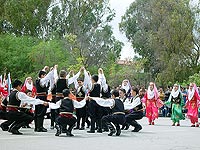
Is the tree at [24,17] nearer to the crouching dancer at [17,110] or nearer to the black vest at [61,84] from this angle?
the black vest at [61,84]

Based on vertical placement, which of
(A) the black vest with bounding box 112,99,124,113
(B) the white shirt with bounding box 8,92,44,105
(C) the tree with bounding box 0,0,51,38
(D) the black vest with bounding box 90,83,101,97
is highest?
(C) the tree with bounding box 0,0,51,38

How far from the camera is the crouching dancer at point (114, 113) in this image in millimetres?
14383

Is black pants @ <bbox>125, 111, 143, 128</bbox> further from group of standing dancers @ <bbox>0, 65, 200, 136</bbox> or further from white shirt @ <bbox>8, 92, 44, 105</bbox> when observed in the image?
white shirt @ <bbox>8, 92, 44, 105</bbox>

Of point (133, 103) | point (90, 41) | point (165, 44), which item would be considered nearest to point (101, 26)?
point (90, 41)

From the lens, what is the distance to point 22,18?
48.6 metres

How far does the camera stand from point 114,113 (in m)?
14.5

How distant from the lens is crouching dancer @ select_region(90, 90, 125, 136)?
14383 millimetres

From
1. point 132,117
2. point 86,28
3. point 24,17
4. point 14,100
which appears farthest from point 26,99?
point 86,28

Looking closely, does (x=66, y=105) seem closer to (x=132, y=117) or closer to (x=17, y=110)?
(x=17, y=110)

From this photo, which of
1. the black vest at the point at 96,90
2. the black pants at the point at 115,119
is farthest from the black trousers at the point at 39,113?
the black pants at the point at 115,119

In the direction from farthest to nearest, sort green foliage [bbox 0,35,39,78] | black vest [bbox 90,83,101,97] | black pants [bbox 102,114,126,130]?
green foliage [bbox 0,35,39,78]
black vest [bbox 90,83,101,97]
black pants [bbox 102,114,126,130]

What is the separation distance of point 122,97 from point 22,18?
113 feet

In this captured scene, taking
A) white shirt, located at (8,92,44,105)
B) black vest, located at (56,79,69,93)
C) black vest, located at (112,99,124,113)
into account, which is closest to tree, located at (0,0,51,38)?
black vest, located at (56,79,69,93)

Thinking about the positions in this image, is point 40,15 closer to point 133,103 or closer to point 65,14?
point 65,14
